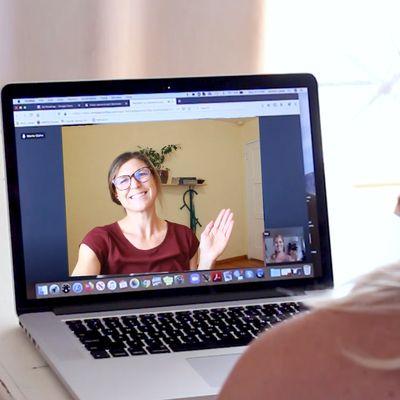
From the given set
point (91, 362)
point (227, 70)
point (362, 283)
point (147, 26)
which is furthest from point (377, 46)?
point (362, 283)

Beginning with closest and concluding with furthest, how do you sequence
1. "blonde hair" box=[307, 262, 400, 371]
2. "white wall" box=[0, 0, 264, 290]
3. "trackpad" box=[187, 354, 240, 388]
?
"blonde hair" box=[307, 262, 400, 371]
"trackpad" box=[187, 354, 240, 388]
"white wall" box=[0, 0, 264, 290]

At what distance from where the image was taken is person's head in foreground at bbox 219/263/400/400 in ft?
1.25

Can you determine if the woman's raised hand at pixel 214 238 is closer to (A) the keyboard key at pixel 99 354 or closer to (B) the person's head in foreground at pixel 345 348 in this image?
(A) the keyboard key at pixel 99 354

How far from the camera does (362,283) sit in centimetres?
40

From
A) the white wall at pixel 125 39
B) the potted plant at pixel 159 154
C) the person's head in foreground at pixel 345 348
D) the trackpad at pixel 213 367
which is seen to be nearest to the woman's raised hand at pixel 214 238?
the potted plant at pixel 159 154

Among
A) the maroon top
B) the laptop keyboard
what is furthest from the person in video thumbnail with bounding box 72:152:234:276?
the laptop keyboard

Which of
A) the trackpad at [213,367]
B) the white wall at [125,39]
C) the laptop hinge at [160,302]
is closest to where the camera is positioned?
the trackpad at [213,367]

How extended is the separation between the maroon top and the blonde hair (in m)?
0.65

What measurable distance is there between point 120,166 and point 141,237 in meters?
0.10

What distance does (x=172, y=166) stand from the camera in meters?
1.05

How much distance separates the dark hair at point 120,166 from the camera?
104 cm

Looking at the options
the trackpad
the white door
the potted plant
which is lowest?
the trackpad

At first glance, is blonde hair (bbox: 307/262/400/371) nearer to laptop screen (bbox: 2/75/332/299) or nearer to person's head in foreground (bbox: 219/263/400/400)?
person's head in foreground (bbox: 219/263/400/400)

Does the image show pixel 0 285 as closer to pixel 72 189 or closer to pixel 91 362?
pixel 72 189
